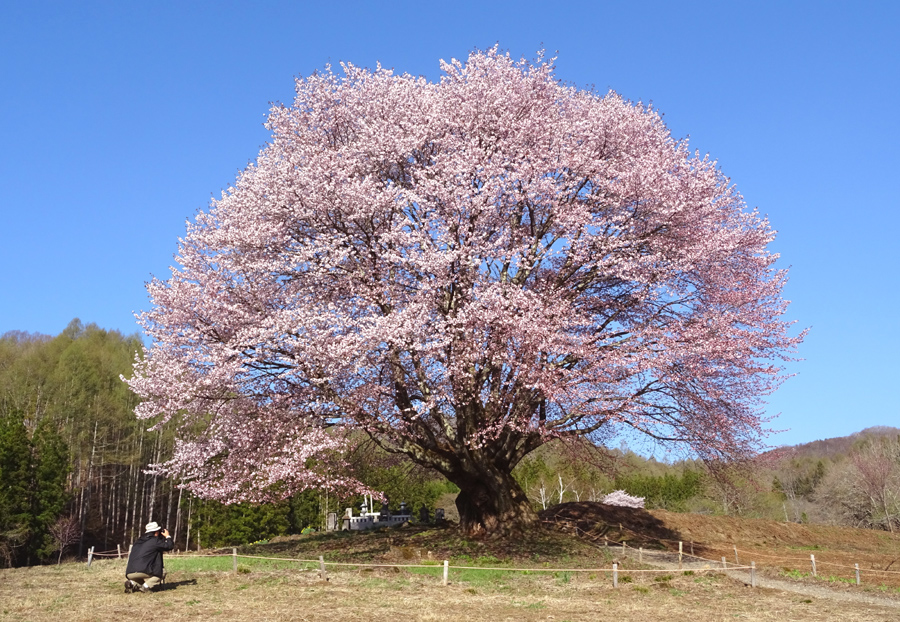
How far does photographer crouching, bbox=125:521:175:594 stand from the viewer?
14852mm

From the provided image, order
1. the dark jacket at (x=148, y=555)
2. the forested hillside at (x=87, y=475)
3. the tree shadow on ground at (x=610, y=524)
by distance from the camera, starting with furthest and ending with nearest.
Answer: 1. the forested hillside at (x=87, y=475)
2. the tree shadow on ground at (x=610, y=524)
3. the dark jacket at (x=148, y=555)

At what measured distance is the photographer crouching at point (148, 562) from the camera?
14.9 m

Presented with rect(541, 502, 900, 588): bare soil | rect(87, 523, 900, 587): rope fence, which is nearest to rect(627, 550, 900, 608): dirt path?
rect(87, 523, 900, 587): rope fence

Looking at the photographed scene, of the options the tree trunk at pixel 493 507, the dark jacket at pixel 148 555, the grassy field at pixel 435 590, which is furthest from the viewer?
the tree trunk at pixel 493 507

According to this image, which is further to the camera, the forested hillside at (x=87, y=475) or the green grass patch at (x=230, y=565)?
the forested hillside at (x=87, y=475)

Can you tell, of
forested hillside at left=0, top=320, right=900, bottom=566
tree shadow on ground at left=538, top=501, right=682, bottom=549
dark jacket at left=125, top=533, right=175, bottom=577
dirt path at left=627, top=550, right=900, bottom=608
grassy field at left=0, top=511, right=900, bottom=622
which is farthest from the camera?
forested hillside at left=0, top=320, right=900, bottom=566

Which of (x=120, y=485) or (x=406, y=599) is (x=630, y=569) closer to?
(x=406, y=599)

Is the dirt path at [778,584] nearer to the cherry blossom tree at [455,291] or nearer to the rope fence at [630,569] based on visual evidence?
the rope fence at [630,569]

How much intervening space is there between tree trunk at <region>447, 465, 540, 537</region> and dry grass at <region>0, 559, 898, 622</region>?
15.1ft

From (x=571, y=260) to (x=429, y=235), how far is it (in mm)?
4504

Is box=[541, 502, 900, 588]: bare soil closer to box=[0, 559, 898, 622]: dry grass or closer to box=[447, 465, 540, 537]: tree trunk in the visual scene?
box=[447, 465, 540, 537]: tree trunk

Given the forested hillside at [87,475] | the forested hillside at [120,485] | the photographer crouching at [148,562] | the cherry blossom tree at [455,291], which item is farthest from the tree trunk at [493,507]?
the forested hillside at [120,485]

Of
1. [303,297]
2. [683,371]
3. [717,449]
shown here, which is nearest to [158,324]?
[303,297]

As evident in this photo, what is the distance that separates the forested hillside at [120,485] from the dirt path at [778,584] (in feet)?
55.3
